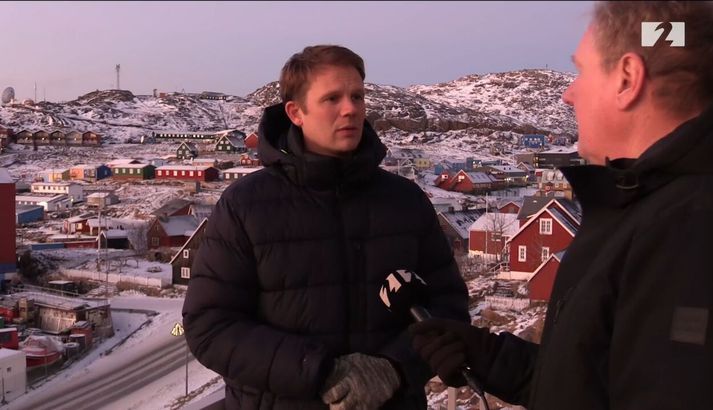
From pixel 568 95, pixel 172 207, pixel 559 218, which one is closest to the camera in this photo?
pixel 568 95

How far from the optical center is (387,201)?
1.82 m

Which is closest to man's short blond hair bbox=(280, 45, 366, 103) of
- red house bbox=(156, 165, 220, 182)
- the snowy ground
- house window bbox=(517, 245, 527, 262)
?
the snowy ground

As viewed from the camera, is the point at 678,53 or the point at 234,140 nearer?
the point at 678,53

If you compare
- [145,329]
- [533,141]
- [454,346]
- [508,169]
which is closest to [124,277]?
[145,329]

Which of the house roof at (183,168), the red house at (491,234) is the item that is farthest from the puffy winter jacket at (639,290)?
the house roof at (183,168)

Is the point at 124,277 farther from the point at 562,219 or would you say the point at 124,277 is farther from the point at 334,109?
the point at 334,109

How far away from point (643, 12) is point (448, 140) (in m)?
53.8

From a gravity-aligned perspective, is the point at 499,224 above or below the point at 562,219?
below

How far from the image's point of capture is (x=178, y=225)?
22250 millimetres

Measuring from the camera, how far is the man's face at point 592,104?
3.56 feet

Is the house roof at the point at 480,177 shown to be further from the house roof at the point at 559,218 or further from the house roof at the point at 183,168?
the house roof at the point at 559,218

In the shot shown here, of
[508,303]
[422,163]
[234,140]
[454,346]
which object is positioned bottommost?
[508,303]

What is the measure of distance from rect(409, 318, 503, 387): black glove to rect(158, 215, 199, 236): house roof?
21.2 metres

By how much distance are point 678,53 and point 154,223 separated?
72.4ft
